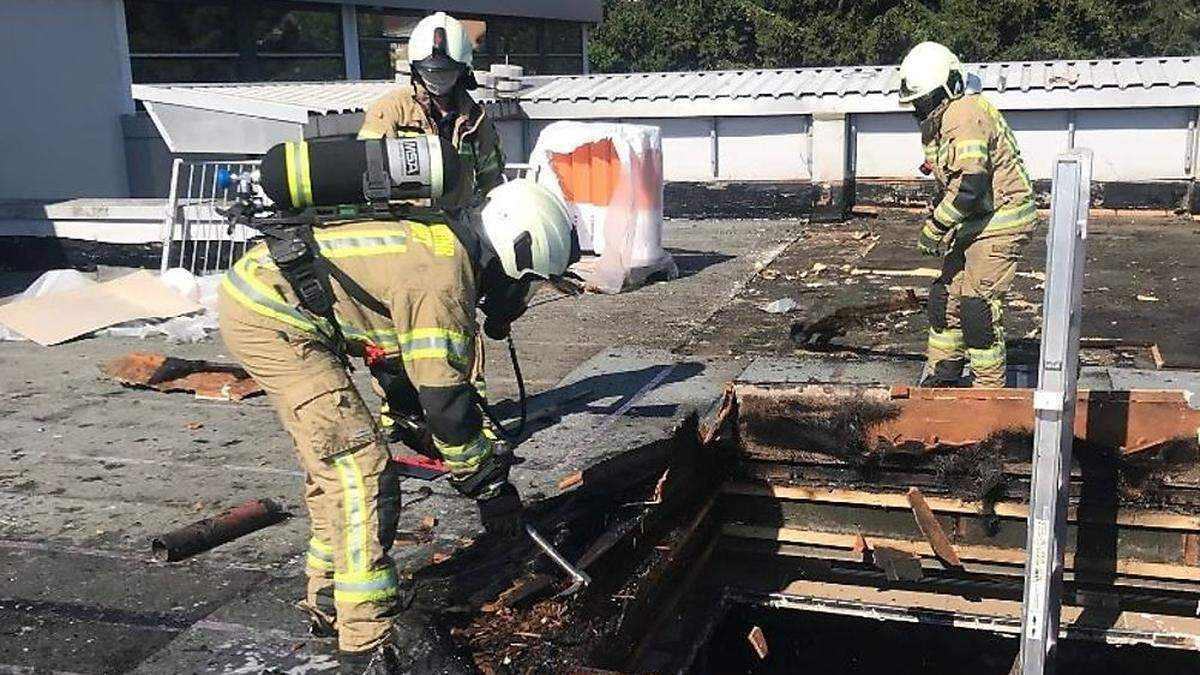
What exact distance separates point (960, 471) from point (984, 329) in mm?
1181

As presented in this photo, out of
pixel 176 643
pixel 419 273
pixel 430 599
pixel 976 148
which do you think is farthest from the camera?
pixel 976 148

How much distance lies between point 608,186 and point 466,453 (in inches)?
242

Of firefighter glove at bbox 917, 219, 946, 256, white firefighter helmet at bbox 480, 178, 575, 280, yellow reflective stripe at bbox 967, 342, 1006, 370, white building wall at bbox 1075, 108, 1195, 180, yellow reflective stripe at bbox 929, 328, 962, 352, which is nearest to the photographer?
white firefighter helmet at bbox 480, 178, 575, 280

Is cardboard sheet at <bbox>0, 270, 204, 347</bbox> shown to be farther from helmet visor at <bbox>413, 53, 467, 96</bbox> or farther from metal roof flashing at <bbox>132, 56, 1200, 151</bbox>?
helmet visor at <bbox>413, 53, 467, 96</bbox>

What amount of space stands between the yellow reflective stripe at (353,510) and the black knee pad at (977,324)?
362 centimetres

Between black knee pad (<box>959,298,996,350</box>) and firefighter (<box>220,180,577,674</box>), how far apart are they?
302 cm

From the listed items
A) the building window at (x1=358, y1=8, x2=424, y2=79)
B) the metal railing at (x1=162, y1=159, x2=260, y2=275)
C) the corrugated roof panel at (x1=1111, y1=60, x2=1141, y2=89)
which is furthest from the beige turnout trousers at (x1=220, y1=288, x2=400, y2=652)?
the building window at (x1=358, y1=8, x2=424, y2=79)

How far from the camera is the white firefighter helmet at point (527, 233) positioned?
3.39 m

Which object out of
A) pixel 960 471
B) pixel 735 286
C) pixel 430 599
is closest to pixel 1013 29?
pixel 735 286

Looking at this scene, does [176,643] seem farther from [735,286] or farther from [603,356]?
[735,286]

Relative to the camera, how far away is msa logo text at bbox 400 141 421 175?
11.2 ft

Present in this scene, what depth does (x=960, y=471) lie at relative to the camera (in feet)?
16.0

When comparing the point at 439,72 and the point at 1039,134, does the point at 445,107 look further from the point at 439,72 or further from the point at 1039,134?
the point at 1039,134

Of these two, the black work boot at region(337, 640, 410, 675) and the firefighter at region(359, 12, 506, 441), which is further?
the firefighter at region(359, 12, 506, 441)
